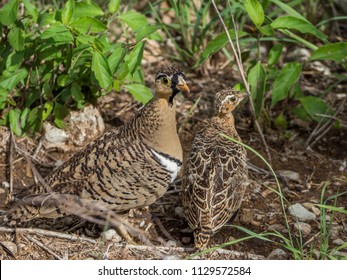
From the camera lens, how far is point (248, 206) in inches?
219

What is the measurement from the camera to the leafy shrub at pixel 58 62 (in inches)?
201

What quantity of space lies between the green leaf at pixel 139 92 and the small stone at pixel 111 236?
1.13m

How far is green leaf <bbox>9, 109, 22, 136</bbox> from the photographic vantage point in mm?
5773

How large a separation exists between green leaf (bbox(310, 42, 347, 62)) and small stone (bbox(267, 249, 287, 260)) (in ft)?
5.53

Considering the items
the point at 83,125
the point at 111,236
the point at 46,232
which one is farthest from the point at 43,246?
the point at 83,125

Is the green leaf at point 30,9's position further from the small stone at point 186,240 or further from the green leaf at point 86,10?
the small stone at point 186,240

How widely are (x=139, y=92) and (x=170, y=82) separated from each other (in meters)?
0.91

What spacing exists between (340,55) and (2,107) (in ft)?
9.17

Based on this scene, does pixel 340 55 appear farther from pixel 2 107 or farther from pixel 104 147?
pixel 2 107

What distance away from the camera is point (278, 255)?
4957 mm

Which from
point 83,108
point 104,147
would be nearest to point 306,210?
point 104,147

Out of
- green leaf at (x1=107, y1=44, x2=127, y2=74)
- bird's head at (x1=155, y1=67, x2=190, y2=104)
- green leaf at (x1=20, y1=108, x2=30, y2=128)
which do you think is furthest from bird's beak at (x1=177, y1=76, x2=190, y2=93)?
green leaf at (x1=20, y1=108, x2=30, y2=128)
